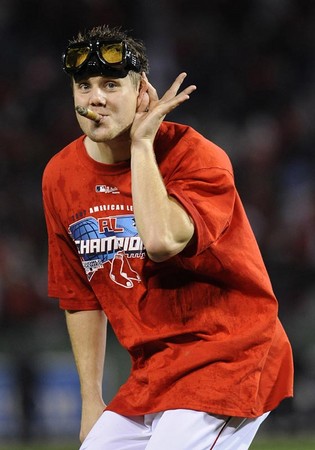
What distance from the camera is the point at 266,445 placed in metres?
8.09

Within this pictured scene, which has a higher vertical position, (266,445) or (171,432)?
(171,432)

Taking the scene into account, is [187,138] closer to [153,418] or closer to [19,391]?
[153,418]

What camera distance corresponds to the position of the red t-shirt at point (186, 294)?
11.7 ft

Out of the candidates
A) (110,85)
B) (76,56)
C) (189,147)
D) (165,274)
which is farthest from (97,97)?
(165,274)

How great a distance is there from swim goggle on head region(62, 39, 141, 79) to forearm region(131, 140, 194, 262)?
1.47 ft

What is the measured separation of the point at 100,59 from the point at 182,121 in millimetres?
7886

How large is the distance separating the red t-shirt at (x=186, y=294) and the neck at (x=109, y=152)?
3 cm

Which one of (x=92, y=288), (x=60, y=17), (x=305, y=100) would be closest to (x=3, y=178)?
(x=60, y=17)

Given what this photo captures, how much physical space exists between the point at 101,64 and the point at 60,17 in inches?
346

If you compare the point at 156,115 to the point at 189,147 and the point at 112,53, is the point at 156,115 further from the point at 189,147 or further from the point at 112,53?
the point at 112,53

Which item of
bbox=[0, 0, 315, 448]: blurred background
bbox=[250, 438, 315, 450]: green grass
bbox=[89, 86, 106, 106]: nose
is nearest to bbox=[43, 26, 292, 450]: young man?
bbox=[89, 86, 106, 106]: nose

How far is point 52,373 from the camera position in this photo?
8.45 metres

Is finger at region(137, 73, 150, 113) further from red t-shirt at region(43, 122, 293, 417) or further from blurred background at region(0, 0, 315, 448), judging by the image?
blurred background at region(0, 0, 315, 448)

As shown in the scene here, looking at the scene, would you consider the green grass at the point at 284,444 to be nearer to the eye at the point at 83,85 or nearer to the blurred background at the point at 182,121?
the blurred background at the point at 182,121
